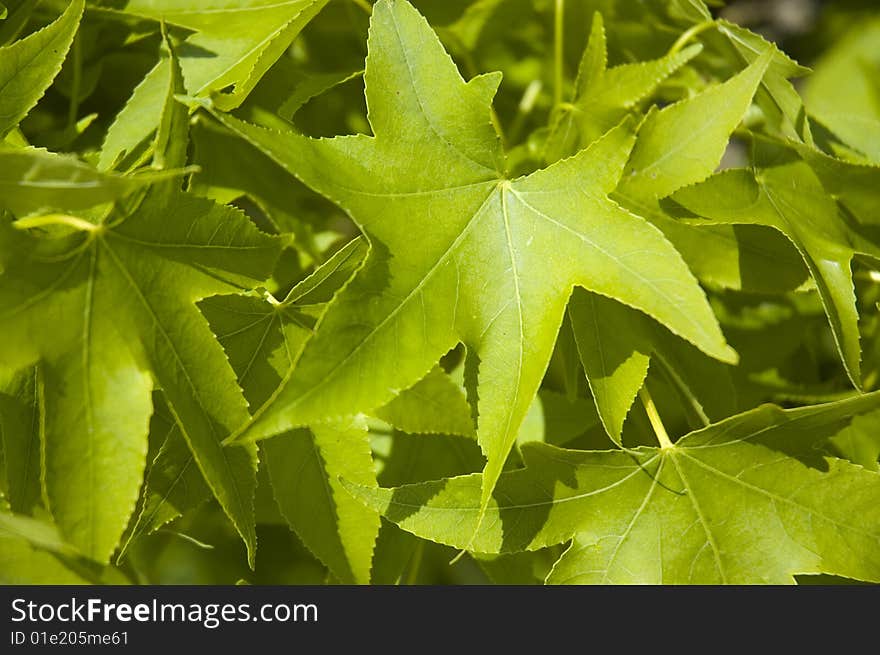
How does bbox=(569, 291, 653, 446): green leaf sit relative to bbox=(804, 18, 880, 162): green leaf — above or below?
below

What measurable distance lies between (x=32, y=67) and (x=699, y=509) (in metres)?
0.71

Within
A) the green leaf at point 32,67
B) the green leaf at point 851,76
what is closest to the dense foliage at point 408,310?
the green leaf at point 32,67

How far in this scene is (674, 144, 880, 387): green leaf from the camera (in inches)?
31.1

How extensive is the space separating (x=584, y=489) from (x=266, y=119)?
1.52ft

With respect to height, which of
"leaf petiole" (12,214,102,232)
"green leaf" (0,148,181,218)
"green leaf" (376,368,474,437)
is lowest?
"green leaf" (376,368,474,437)

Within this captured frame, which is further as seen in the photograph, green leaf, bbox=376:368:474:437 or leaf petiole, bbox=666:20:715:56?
leaf petiole, bbox=666:20:715:56

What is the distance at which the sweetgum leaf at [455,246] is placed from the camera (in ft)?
2.19

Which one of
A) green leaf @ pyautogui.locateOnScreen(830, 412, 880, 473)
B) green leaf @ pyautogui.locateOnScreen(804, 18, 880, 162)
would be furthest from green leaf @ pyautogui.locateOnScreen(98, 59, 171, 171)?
green leaf @ pyautogui.locateOnScreen(804, 18, 880, 162)

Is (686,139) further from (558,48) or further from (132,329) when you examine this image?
(132,329)

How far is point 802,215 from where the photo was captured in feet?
2.85

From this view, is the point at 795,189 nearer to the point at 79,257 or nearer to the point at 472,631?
the point at 472,631

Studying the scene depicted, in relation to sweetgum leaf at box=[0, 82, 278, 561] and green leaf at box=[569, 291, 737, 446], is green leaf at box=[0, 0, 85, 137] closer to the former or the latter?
sweetgum leaf at box=[0, 82, 278, 561]

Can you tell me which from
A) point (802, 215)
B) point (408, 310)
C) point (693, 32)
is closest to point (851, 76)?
point (693, 32)

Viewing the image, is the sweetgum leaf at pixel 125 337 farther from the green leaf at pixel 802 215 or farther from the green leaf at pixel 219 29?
the green leaf at pixel 802 215
